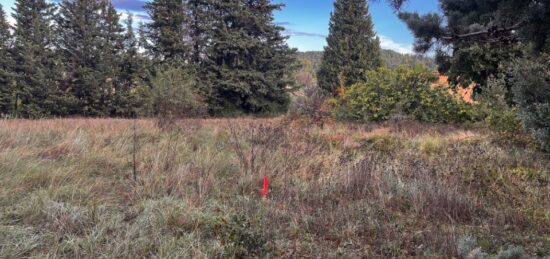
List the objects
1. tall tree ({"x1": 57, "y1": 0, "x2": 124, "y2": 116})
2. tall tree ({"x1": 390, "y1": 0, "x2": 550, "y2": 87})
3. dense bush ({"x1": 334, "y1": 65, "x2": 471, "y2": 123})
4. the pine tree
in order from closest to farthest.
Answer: tall tree ({"x1": 390, "y1": 0, "x2": 550, "y2": 87}) → dense bush ({"x1": 334, "y1": 65, "x2": 471, "y2": 123}) → tall tree ({"x1": 57, "y1": 0, "x2": 124, "y2": 116}) → the pine tree

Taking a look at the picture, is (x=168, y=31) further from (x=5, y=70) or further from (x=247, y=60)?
(x=5, y=70)

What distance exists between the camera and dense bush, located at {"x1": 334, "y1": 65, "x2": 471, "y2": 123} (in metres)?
13.5

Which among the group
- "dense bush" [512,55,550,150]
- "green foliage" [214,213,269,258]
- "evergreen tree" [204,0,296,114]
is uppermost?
"evergreen tree" [204,0,296,114]

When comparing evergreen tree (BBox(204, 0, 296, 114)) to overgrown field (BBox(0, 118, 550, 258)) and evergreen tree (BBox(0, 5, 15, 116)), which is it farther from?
overgrown field (BBox(0, 118, 550, 258))

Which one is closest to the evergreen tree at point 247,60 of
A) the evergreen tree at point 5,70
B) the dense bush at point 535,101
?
the evergreen tree at point 5,70

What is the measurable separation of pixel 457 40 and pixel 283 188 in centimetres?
239

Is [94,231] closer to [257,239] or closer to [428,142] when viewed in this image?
[257,239]

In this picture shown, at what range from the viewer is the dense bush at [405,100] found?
1352 centimetres

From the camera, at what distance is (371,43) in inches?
1111

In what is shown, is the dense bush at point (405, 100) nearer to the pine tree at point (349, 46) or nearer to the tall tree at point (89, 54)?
the pine tree at point (349, 46)

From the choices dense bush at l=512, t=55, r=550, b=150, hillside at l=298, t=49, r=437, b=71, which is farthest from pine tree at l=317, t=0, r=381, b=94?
dense bush at l=512, t=55, r=550, b=150

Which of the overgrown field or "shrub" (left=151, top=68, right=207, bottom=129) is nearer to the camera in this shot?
the overgrown field

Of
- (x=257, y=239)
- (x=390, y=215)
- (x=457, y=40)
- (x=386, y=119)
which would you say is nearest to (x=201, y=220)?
(x=257, y=239)

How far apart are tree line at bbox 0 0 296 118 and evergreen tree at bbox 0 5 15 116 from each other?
5cm
